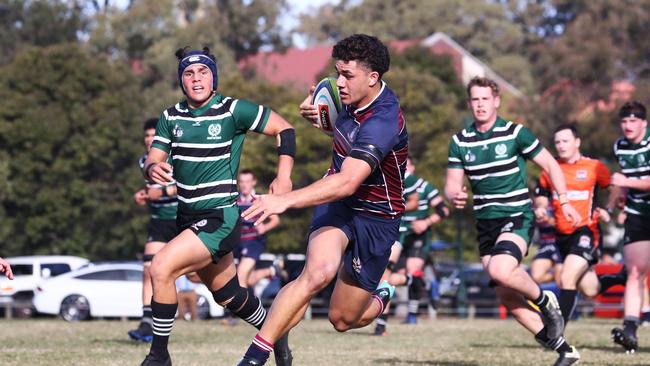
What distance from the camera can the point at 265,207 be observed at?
19.6 ft

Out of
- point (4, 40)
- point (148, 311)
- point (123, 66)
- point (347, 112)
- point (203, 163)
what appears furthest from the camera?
point (4, 40)

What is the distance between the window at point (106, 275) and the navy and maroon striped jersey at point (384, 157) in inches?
812

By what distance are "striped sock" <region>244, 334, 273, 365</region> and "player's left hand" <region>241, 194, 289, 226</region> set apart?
131cm

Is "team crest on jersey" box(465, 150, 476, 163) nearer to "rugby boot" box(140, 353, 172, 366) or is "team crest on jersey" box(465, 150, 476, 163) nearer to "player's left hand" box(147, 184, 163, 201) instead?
"rugby boot" box(140, 353, 172, 366)

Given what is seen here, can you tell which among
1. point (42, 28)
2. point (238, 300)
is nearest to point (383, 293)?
point (238, 300)

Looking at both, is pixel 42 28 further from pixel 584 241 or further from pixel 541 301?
pixel 541 301

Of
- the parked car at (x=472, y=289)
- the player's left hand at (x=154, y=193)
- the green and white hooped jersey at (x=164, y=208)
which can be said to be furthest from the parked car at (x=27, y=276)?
the player's left hand at (x=154, y=193)

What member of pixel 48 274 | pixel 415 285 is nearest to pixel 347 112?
pixel 415 285

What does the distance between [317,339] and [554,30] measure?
187 feet

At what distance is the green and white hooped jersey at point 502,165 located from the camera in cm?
1007

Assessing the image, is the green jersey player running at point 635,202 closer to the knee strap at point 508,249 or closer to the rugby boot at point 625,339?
the rugby boot at point 625,339

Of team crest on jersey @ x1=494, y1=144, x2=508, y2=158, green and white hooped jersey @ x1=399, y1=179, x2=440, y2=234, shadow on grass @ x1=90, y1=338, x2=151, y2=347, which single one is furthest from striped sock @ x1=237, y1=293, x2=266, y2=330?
green and white hooped jersey @ x1=399, y1=179, x2=440, y2=234

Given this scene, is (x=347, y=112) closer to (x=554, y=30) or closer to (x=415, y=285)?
(x=415, y=285)

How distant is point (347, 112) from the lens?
302 inches
